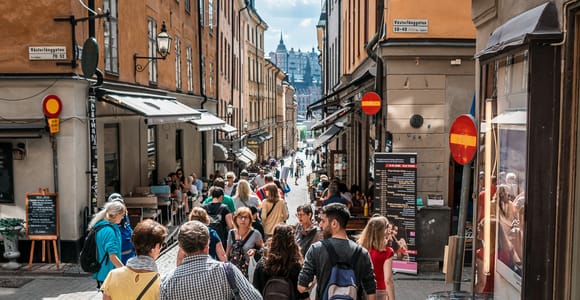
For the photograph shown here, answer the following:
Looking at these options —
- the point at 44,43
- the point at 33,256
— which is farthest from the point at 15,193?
the point at 44,43

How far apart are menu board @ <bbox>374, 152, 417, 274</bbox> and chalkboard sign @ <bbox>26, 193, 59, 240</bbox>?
606cm

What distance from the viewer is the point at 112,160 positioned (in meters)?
15.4

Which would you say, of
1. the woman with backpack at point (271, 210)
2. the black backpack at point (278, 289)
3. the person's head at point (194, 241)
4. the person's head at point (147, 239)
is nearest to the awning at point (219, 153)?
the woman with backpack at point (271, 210)

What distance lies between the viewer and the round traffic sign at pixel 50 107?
11.5m

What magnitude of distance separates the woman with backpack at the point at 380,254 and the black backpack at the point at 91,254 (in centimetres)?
296

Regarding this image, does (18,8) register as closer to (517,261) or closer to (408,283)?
(408,283)

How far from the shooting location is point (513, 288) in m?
5.41

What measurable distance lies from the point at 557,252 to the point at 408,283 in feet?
21.0

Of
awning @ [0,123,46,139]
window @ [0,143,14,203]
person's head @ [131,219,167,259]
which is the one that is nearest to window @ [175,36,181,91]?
window @ [0,143,14,203]

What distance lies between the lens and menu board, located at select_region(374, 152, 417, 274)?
11.3 meters

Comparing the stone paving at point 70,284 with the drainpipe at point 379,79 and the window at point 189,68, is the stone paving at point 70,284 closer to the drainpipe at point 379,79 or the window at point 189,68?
the drainpipe at point 379,79

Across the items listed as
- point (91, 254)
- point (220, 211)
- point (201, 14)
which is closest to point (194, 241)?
point (91, 254)

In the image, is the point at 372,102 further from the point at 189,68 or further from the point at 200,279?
the point at 189,68

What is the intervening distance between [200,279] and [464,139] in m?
3.44
